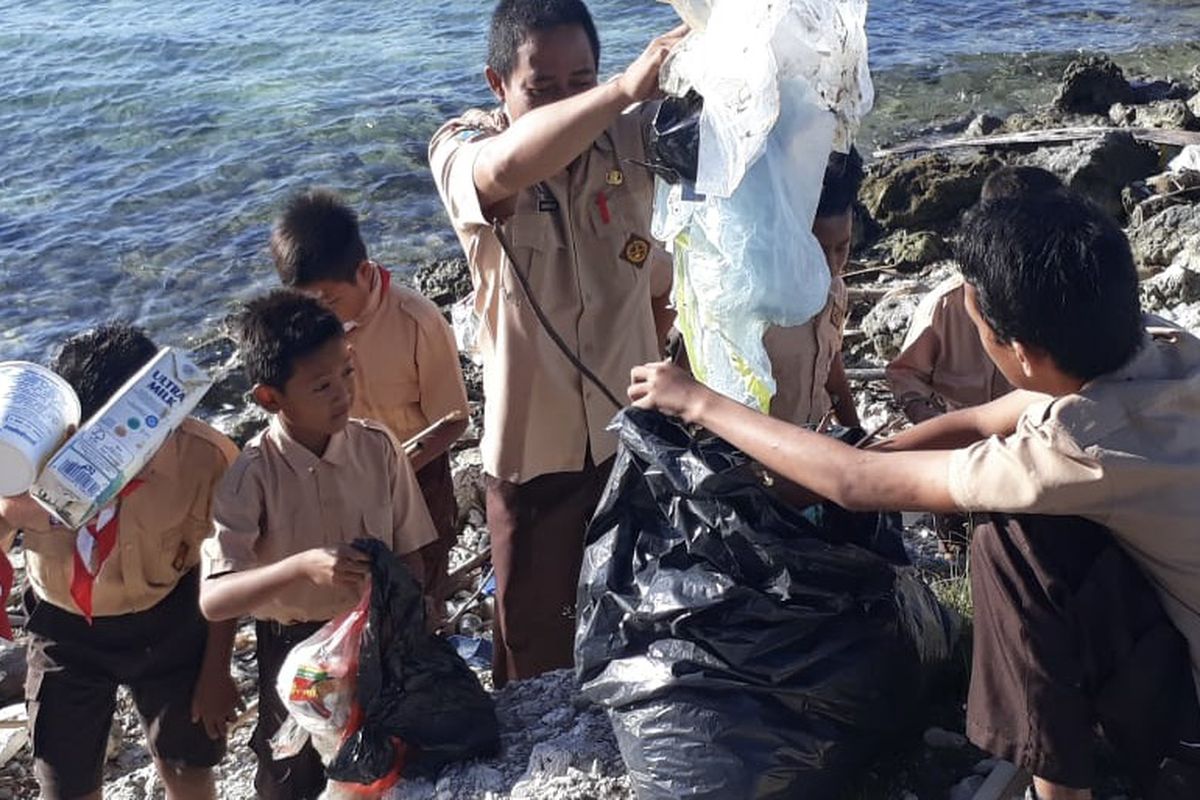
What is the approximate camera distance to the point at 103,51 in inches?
679

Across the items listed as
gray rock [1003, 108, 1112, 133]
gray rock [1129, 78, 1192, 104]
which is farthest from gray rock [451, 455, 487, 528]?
gray rock [1129, 78, 1192, 104]

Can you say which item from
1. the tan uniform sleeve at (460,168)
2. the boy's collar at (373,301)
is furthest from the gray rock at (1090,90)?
the tan uniform sleeve at (460,168)

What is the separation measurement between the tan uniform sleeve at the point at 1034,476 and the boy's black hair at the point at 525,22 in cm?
163

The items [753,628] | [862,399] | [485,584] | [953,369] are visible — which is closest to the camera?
[753,628]

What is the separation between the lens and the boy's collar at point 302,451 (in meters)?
3.50

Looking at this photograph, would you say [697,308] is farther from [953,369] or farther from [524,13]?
[953,369]

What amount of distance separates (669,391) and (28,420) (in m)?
1.48

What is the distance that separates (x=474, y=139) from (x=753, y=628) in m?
1.49

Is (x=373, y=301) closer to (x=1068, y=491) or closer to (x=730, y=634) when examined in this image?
(x=730, y=634)

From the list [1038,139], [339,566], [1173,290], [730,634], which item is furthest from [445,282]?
[730,634]

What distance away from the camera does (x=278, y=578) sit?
10.5 ft

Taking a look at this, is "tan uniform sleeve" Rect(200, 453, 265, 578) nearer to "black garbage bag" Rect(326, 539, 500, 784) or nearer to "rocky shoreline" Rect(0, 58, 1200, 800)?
"black garbage bag" Rect(326, 539, 500, 784)

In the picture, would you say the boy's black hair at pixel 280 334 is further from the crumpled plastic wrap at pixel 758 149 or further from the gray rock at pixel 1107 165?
the gray rock at pixel 1107 165

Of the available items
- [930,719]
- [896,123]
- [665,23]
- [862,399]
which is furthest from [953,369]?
[665,23]
